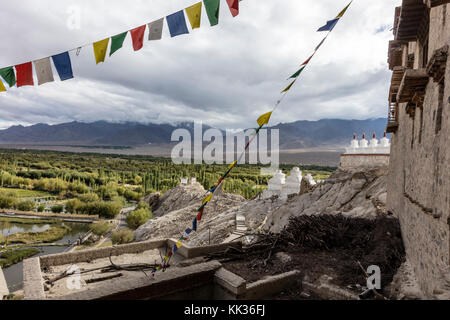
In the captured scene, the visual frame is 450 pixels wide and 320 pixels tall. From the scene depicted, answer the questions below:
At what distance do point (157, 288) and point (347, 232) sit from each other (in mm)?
6312

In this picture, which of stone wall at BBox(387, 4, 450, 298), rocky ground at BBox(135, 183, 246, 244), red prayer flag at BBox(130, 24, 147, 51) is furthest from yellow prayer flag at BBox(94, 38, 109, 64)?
rocky ground at BBox(135, 183, 246, 244)

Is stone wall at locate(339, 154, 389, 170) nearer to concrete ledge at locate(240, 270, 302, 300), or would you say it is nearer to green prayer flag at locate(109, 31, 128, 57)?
concrete ledge at locate(240, 270, 302, 300)

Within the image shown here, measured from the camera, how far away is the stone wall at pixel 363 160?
1881 cm

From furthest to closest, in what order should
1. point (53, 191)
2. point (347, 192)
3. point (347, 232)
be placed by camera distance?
1. point (53, 191)
2. point (347, 192)
3. point (347, 232)

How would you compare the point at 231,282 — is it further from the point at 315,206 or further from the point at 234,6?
the point at 315,206

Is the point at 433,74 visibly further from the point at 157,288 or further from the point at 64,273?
the point at 64,273

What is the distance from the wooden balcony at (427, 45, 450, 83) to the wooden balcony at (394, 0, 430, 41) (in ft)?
8.73

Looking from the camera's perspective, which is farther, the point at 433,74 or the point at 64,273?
the point at 64,273

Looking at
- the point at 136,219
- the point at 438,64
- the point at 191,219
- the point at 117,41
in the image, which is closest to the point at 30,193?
the point at 136,219

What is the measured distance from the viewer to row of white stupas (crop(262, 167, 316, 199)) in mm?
23953

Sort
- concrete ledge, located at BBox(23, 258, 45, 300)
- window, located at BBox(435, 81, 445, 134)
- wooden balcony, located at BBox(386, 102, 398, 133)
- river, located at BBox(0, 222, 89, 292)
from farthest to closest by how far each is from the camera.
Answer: river, located at BBox(0, 222, 89, 292), wooden balcony, located at BBox(386, 102, 398, 133), concrete ledge, located at BBox(23, 258, 45, 300), window, located at BBox(435, 81, 445, 134)
